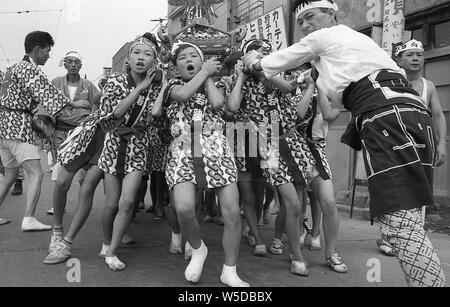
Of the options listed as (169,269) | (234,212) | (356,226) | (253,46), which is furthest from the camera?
(356,226)

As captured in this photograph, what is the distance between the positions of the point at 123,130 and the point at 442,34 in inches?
224

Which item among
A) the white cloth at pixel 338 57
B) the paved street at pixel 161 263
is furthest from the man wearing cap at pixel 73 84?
the white cloth at pixel 338 57

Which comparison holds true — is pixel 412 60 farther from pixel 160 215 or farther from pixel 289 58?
pixel 160 215

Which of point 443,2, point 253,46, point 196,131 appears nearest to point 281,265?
point 196,131

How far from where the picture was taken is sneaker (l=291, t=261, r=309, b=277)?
342cm

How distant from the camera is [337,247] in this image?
4.41 metres

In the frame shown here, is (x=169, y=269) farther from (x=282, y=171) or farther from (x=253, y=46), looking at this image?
(x=253, y=46)

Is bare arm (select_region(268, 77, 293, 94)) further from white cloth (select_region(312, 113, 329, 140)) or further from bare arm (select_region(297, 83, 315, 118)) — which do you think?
white cloth (select_region(312, 113, 329, 140))

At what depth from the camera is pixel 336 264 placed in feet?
11.8

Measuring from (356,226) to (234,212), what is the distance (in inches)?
122

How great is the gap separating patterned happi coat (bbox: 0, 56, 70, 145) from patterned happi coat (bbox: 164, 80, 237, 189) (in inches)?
62.0

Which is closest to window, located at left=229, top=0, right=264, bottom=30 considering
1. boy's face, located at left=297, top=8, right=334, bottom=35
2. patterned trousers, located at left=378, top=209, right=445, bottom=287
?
boy's face, located at left=297, top=8, right=334, bottom=35

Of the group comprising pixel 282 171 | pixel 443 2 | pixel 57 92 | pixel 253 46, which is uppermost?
pixel 443 2
